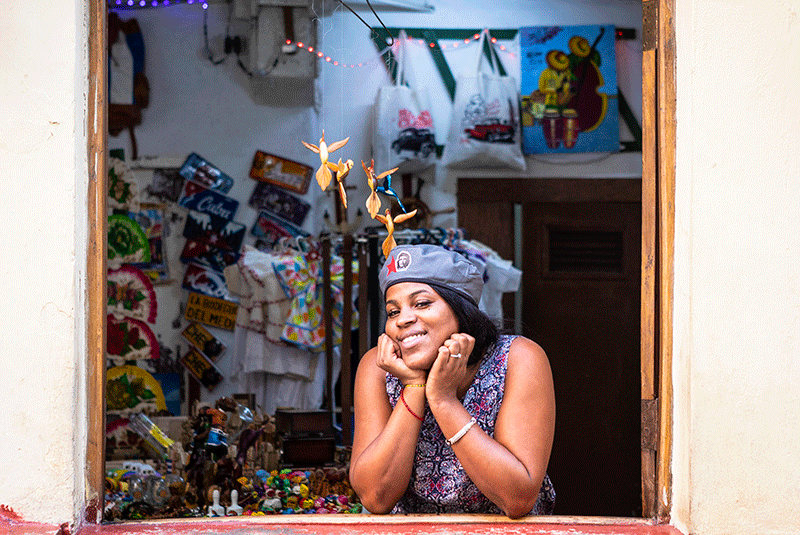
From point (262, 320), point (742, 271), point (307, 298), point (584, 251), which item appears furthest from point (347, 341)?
point (742, 271)

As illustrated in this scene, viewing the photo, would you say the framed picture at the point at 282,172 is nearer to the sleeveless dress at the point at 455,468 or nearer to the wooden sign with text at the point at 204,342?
the wooden sign with text at the point at 204,342

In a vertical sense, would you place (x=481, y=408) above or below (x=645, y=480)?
above

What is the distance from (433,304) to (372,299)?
2.00 meters

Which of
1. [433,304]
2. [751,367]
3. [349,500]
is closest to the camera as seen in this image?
[751,367]

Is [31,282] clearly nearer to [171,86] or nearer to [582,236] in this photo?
[171,86]

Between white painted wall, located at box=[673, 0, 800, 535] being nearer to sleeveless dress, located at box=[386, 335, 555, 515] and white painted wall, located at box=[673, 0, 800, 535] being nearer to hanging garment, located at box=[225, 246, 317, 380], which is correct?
sleeveless dress, located at box=[386, 335, 555, 515]

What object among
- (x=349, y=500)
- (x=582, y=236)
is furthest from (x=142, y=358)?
(x=582, y=236)

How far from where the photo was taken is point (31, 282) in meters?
1.83

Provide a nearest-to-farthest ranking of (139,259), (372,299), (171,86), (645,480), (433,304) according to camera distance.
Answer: (645,480) < (433,304) < (372,299) < (139,259) < (171,86)

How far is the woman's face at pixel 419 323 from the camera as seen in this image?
205cm

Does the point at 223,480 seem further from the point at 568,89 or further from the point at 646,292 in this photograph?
the point at 568,89

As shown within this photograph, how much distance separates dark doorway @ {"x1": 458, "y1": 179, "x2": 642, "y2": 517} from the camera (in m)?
5.31

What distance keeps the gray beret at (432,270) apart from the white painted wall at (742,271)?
0.60m

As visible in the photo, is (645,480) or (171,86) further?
(171,86)
